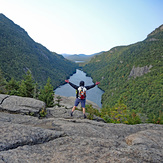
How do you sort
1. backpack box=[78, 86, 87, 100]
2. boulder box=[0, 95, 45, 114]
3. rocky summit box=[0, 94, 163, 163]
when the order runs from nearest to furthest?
rocky summit box=[0, 94, 163, 163], backpack box=[78, 86, 87, 100], boulder box=[0, 95, 45, 114]

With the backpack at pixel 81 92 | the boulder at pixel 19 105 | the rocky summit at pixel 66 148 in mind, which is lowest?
the rocky summit at pixel 66 148

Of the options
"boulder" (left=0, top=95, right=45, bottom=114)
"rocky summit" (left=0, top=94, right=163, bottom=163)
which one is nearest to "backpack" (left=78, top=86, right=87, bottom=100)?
"rocky summit" (left=0, top=94, right=163, bottom=163)

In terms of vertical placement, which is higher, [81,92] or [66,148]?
[81,92]

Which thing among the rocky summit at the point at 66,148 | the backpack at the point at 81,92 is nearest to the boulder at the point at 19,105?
the backpack at the point at 81,92

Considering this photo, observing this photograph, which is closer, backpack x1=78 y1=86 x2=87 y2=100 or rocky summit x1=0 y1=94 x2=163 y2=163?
rocky summit x1=0 y1=94 x2=163 y2=163

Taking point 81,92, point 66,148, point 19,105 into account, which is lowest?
point 66,148

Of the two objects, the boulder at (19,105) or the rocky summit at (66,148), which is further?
the boulder at (19,105)

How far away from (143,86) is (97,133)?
364 ft

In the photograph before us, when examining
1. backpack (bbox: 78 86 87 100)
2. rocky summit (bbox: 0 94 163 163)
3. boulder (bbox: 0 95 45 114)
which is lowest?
rocky summit (bbox: 0 94 163 163)

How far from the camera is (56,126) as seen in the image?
22.2 feet

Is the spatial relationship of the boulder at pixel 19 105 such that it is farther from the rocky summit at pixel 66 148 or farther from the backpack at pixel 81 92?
the rocky summit at pixel 66 148

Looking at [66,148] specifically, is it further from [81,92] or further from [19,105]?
[19,105]

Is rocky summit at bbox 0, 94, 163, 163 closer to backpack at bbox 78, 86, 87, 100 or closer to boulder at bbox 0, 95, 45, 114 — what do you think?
backpack at bbox 78, 86, 87, 100

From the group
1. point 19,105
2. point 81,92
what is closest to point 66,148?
point 81,92
